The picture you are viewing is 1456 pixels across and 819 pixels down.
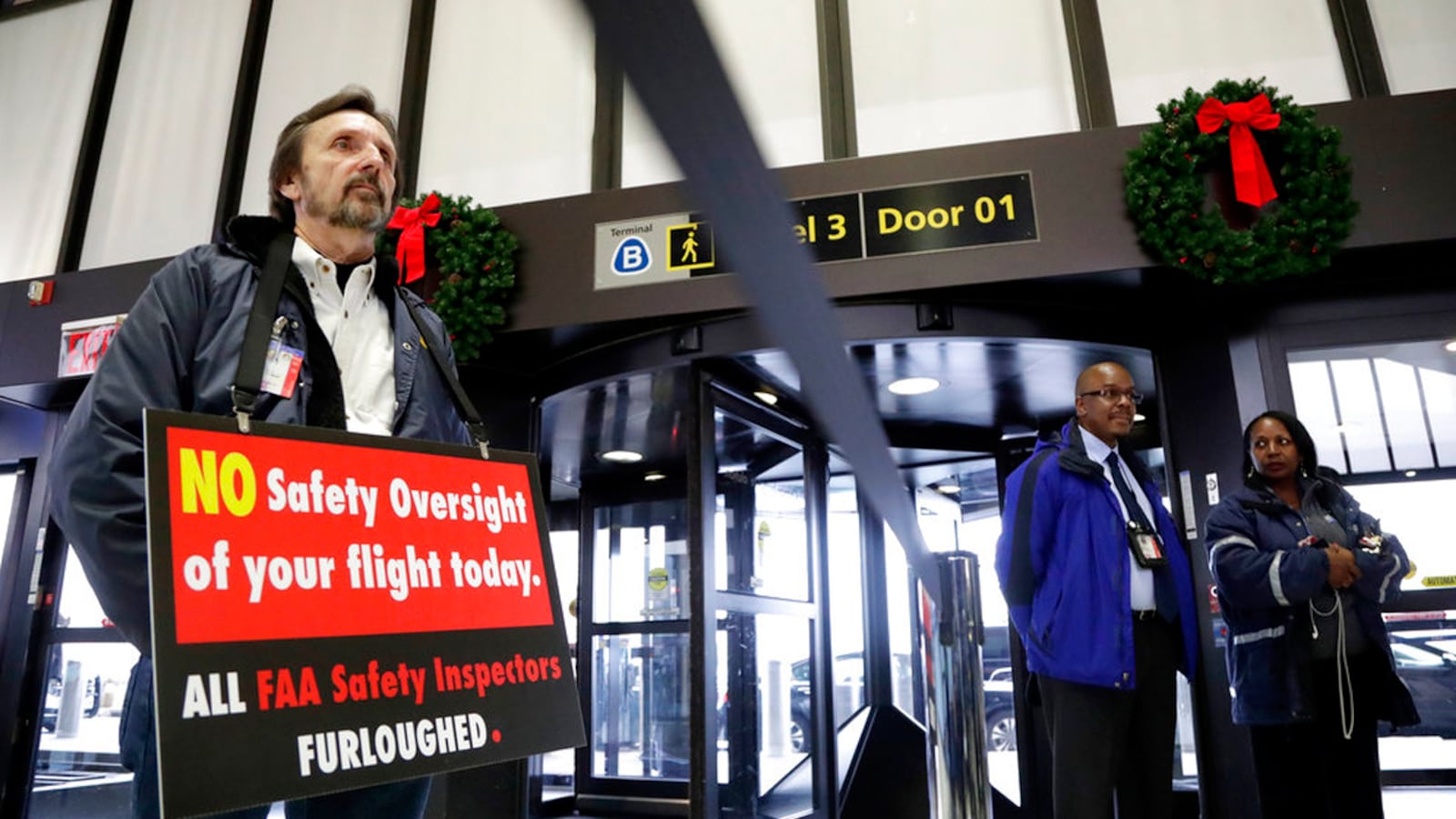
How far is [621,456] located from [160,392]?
164 inches

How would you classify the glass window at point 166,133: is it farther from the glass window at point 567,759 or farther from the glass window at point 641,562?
the glass window at point 641,562

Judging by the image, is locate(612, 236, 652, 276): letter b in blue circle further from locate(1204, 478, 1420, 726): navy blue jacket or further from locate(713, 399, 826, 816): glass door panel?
locate(1204, 478, 1420, 726): navy blue jacket

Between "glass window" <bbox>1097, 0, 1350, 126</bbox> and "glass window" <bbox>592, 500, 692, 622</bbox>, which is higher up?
"glass window" <bbox>1097, 0, 1350, 126</bbox>

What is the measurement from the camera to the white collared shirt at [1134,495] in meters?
2.29

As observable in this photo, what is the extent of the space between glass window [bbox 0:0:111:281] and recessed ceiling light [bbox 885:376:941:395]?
4.23 m

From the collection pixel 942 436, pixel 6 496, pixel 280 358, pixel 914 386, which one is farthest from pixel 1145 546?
pixel 6 496

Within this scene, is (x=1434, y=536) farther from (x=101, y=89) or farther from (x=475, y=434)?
(x=101, y=89)

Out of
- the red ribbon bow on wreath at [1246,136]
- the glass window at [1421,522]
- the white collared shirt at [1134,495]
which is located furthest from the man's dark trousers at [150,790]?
the glass window at [1421,522]

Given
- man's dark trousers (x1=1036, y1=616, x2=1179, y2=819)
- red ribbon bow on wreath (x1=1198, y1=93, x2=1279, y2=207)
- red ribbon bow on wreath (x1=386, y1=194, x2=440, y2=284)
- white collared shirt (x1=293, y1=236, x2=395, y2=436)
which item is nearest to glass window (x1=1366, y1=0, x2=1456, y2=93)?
red ribbon bow on wreath (x1=1198, y1=93, x2=1279, y2=207)

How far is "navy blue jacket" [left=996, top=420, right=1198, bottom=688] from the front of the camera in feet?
7.18

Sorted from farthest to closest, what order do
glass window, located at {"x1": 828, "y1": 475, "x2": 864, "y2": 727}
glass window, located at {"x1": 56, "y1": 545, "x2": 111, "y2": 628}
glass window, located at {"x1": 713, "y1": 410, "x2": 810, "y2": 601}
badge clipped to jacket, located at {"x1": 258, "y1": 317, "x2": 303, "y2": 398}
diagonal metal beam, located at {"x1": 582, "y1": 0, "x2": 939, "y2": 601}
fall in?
glass window, located at {"x1": 828, "y1": 475, "x2": 864, "y2": 727}
glass window, located at {"x1": 56, "y1": 545, "x2": 111, "y2": 628}
glass window, located at {"x1": 713, "y1": 410, "x2": 810, "y2": 601}
badge clipped to jacket, located at {"x1": 258, "y1": 317, "x2": 303, "y2": 398}
diagonal metal beam, located at {"x1": 582, "y1": 0, "x2": 939, "y2": 601}

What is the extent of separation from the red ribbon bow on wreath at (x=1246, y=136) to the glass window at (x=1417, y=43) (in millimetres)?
844

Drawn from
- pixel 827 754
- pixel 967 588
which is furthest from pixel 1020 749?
pixel 967 588

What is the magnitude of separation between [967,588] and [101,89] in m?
5.47
